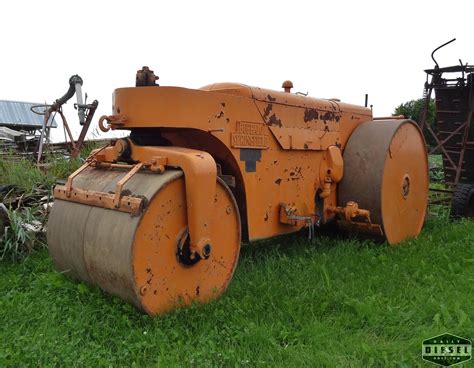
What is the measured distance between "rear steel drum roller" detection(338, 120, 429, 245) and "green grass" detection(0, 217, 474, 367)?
0.71 meters

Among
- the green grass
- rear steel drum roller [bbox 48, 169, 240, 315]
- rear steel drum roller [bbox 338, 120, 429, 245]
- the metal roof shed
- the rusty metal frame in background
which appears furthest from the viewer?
the metal roof shed

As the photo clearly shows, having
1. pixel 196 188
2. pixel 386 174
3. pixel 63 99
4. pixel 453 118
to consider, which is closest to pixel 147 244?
pixel 196 188

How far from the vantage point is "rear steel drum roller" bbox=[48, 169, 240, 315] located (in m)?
2.86

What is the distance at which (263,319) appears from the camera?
305 cm

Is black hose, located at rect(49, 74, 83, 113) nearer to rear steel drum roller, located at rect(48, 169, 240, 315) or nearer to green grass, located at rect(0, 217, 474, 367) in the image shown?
green grass, located at rect(0, 217, 474, 367)

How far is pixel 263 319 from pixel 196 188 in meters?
0.95

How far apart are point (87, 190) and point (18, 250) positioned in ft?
5.05

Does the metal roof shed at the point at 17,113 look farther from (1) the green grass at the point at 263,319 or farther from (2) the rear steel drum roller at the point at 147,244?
(2) the rear steel drum roller at the point at 147,244

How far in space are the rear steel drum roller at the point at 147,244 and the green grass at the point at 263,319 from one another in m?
0.13

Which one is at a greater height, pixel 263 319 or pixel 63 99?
pixel 63 99

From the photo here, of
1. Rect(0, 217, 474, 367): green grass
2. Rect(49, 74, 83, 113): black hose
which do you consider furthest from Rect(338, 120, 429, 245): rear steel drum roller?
Rect(49, 74, 83, 113): black hose

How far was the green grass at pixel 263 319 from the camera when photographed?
2.62 metres

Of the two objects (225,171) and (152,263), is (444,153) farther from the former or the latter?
(152,263)

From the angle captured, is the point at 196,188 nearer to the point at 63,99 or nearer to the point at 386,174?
the point at 386,174
